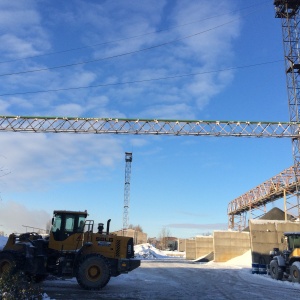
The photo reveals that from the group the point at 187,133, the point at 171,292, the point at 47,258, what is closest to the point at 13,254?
the point at 47,258

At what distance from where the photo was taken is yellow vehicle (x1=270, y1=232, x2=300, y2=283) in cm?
1783

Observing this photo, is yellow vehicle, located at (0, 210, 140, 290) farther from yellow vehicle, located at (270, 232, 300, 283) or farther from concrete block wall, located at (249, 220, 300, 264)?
concrete block wall, located at (249, 220, 300, 264)

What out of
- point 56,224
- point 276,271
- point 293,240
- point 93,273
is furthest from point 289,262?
point 56,224

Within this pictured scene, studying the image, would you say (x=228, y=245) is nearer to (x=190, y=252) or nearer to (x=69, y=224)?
(x=190, y=252)

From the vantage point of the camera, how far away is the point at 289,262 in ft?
62.6

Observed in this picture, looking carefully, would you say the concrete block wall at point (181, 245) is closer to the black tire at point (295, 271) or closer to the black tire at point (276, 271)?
the black tire at point (276, 271)

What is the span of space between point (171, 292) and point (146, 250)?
57617 millimetres

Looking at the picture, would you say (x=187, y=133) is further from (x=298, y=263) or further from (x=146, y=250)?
(x=146, y=250)

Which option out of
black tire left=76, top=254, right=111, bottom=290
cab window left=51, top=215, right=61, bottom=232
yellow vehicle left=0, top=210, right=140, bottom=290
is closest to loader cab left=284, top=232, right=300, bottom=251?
yellow vehicle left=0, top=210, right=140, bottom=290

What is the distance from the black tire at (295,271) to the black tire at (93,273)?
31.8 ft

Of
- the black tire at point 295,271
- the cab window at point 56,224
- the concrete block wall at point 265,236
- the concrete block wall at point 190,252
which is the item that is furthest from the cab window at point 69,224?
the concrete block wall at point 190,252

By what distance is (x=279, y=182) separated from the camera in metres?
48.0

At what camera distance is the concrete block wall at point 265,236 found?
1050 inches

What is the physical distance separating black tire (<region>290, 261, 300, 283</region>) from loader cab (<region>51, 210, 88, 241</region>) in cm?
1081
